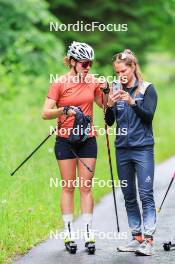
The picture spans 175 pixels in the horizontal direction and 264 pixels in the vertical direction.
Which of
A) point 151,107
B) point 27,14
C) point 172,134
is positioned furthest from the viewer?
point 172,134

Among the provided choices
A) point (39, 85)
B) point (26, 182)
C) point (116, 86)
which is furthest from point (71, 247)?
point (39, 85)

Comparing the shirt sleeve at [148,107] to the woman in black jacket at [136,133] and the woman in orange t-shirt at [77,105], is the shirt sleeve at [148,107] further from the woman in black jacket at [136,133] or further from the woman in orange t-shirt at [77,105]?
the woman in orange t-shirt at [77,105]

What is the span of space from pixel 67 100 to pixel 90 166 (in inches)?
26.3

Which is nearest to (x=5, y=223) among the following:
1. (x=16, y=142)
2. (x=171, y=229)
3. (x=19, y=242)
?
(x=19, y=242)

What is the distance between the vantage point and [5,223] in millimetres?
9227

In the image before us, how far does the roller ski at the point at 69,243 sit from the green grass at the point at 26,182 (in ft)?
1.47

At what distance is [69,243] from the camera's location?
877cm

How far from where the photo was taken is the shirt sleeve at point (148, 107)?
8.37 metres

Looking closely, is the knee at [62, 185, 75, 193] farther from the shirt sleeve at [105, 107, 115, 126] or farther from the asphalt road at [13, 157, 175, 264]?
the shirt sleeve at [105, 107, 115, 126]

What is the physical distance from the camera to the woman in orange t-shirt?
8562 millimetres

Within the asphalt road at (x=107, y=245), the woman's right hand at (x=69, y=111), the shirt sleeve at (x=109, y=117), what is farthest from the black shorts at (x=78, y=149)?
the asphalt road at (x=107, y=245)

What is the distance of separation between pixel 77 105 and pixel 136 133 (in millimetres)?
624

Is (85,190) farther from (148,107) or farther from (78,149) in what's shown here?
(148,107)

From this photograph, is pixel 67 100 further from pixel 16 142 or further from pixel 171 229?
pixel 16 142
